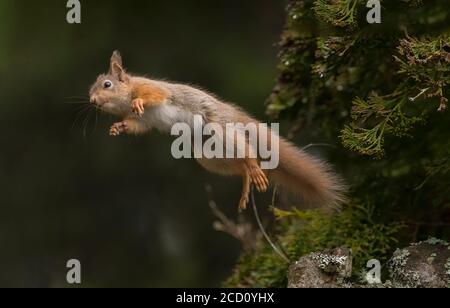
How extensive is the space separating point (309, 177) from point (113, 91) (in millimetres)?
1132

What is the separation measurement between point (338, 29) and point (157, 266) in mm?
5032

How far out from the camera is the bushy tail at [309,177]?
527cm

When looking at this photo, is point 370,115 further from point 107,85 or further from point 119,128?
point 107,85

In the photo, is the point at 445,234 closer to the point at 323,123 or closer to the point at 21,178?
the point at 323,123

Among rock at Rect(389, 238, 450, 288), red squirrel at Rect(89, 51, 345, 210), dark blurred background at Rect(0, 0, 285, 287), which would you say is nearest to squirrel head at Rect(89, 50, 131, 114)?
red squirrel at Rect(89, 51, 345, 210)

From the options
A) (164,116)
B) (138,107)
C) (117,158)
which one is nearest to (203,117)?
(164,116)

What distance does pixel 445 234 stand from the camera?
18.4 feet

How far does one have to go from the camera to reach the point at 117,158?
32.3 feet

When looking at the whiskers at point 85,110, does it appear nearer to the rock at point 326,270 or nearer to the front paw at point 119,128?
the front paw at point 119,128

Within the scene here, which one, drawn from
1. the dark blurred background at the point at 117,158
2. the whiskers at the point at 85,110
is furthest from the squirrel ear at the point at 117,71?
the dark blurred background at the point at 117,158

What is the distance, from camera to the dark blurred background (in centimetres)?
928

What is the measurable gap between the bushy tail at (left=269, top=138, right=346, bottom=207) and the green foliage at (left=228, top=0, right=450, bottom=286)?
0.21 metres

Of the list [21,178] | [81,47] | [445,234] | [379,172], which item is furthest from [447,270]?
[21,178]

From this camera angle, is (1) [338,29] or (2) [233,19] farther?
(2) [233,19]
